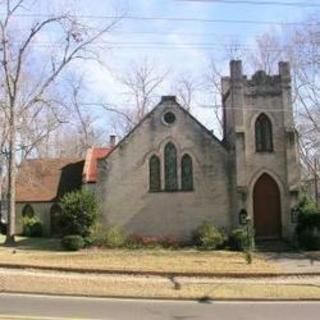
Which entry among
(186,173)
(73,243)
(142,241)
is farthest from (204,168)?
(73,243)

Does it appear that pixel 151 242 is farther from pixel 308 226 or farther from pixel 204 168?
pixel 308 226

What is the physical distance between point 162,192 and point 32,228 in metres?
13.6

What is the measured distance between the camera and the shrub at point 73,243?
33500 millimetres

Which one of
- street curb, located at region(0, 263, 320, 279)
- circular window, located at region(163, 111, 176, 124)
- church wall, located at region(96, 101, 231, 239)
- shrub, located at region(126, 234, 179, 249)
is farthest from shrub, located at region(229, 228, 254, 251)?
street curb, located at region(0, 263, 320, 279)

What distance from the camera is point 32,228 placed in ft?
155

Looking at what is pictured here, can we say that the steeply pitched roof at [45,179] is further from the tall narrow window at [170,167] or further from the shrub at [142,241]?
the shrub at [142,241]

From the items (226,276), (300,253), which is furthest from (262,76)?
(226,276)

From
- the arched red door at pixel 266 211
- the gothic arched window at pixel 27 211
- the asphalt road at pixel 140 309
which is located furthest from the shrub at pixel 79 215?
the asphalt road at pixel 140 309

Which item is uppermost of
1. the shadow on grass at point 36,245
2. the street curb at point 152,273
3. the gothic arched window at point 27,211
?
the gothic arched window at point 27,211

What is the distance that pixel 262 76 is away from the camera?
37.3 m

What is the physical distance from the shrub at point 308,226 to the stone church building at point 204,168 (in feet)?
3.54

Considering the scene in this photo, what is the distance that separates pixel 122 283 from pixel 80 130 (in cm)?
5164

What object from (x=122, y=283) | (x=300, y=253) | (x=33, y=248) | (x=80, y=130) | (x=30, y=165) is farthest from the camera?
(x=80, y=130)

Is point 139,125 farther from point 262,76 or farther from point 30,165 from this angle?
point 30,165
